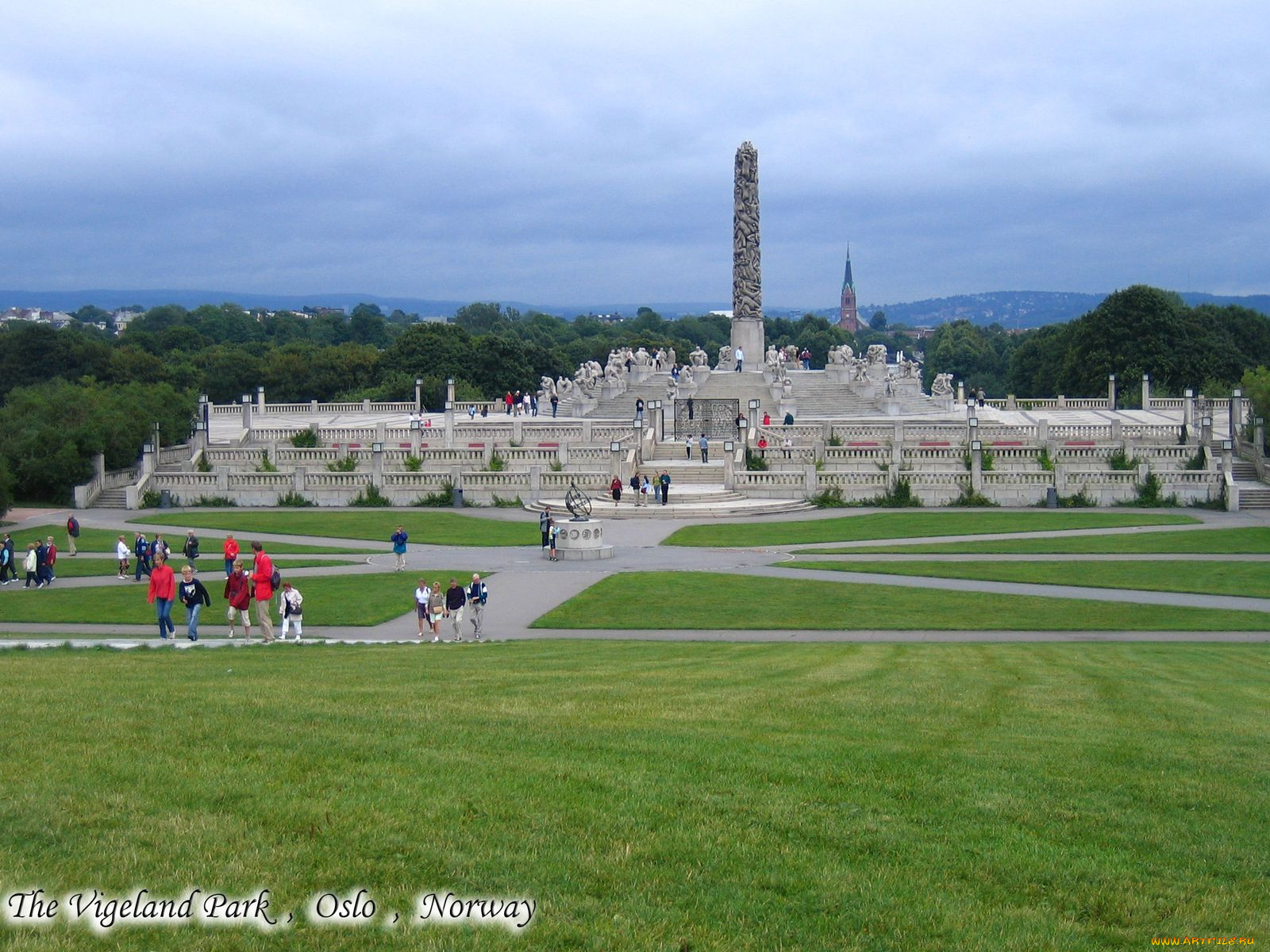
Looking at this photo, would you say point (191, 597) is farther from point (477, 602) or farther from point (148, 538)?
point (148, 538)

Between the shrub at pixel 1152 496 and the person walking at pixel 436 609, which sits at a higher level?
the shrub at pixel 1152 496

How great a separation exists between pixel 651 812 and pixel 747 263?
264 ft

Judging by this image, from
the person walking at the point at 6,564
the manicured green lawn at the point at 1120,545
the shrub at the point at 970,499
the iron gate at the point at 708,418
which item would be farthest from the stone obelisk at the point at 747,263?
the person walking at the point at 6,564

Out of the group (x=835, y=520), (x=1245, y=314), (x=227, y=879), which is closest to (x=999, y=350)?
(x=1245, y=314)

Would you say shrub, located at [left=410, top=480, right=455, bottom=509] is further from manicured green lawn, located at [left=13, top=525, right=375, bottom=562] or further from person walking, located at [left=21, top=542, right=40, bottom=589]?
person walking, located at [left=21, top=542, right=40, bottom=589]

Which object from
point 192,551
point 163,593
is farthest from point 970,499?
point 163,593

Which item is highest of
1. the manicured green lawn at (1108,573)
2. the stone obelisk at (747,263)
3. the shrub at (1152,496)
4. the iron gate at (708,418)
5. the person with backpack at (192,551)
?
the stone obelisk at (747,263)

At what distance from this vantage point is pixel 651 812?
30.8 feet

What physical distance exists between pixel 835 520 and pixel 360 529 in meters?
16.0

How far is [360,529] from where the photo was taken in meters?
43.1

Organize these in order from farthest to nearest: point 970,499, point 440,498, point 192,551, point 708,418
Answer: point 708,418
point 440,498
point 970,499
point 192,551

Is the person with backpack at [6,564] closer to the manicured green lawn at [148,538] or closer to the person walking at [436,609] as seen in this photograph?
the manicured green lawn at [148,538]

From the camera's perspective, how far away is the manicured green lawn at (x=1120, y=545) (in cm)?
3644

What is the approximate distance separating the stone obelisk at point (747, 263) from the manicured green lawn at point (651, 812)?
73078mm
